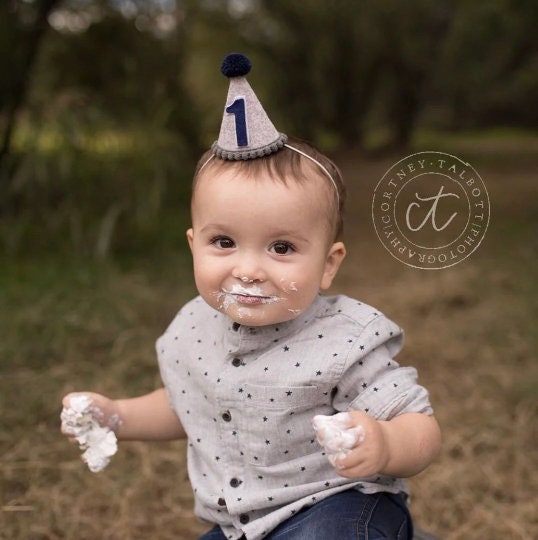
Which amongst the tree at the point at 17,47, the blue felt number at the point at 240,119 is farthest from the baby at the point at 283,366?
the tree at the point at 17,47

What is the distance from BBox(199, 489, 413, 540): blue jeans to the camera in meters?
1.17

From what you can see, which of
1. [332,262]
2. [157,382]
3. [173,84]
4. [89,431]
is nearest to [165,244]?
[173,84]

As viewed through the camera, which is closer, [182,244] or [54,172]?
[54,172]

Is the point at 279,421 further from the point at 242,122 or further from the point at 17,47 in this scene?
the point at 17,47

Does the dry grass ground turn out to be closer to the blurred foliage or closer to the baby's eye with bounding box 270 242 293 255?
the blurred foliage

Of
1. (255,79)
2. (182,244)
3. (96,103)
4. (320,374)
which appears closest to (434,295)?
(182,244)

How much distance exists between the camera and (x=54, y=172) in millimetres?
3506

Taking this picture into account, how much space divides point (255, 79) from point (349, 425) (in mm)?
5671

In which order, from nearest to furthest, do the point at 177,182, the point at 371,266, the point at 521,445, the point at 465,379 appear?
1. the point at 521,445
2. the point at 465,379
3. the point at 177,182
4. the point at 371,266

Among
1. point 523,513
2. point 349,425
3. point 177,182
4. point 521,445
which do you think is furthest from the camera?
point 177,182

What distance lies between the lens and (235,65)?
111 cm

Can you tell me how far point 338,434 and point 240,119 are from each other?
436mm

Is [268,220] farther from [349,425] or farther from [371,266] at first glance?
[371,266]

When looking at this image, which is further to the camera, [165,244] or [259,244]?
[165,244]
